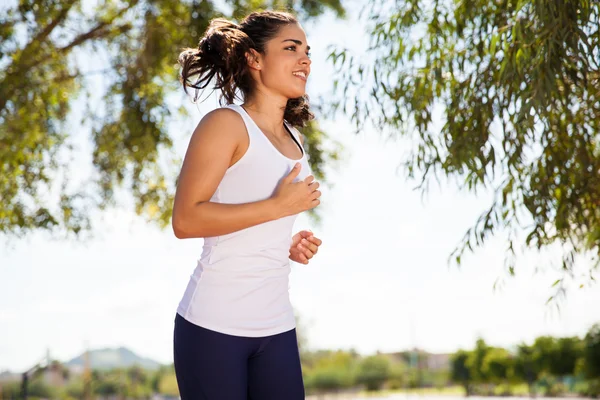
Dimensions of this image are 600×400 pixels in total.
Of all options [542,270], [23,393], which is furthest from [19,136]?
[542,270]

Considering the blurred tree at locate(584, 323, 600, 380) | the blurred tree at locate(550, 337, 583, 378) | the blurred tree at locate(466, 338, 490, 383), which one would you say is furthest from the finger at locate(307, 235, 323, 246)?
the blurred tree at locate(466, 338, 490, 383)

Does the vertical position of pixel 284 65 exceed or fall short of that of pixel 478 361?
it exceeds it

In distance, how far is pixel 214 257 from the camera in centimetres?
149

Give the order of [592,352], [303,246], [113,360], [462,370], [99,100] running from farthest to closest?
1. [462,370]
2. [592,352]
3. [113,360]
4. [99,100]
5. [303,246]

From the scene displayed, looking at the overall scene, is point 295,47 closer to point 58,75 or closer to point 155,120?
point 155,120

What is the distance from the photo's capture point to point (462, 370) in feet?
66.1

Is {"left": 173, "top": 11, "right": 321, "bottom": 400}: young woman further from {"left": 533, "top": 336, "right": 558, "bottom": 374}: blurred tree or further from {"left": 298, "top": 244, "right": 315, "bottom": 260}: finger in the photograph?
{"left": 533, "top": 336, "right": 558, "bottom": 374}: blurred tree

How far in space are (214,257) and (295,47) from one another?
508 millimetres

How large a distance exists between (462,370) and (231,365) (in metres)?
19.6

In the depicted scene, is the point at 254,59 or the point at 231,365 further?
the point at 254,59

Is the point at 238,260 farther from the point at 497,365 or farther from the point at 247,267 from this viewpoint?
the point at 497,365

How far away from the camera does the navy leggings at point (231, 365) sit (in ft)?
4.81

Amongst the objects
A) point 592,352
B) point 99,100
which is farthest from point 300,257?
point 592,352

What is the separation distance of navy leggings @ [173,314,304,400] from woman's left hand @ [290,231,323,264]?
0.23m
